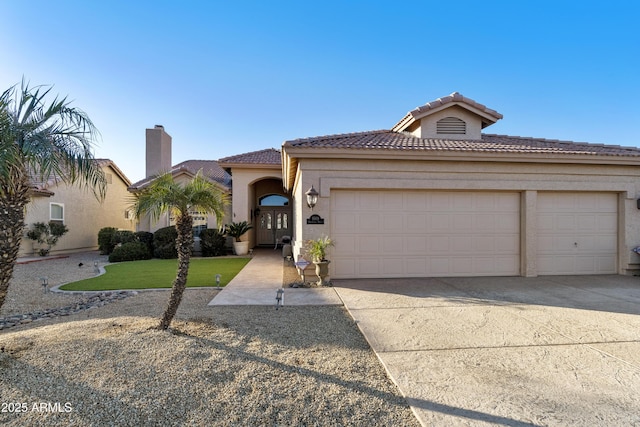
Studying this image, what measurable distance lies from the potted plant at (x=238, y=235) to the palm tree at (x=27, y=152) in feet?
37.9

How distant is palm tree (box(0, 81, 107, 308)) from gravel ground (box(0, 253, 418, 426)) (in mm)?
1255

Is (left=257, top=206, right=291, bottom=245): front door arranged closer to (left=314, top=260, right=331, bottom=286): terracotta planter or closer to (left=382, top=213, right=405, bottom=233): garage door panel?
(left=382, top=213, right=405, bottom=233): garage door panel

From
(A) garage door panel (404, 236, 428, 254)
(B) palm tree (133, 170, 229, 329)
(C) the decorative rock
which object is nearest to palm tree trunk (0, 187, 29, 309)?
(B) palm tree (133, 170, 229, 329)

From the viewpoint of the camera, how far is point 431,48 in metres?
13.1

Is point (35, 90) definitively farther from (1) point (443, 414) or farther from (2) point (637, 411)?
(2) point (637, 411)

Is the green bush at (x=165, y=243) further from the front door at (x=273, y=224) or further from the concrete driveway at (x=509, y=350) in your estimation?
the concrete driveway at (x=509, y=350)

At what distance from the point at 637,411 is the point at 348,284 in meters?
5.98

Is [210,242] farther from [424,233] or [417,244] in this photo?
[424,233]

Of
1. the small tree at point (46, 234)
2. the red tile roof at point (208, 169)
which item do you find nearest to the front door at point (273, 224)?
the red tile roof at point (208, 169)

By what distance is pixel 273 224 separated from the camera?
2084 centimetres

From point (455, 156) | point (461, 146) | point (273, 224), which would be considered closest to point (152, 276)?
point (455, 156)

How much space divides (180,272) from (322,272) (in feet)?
13.8

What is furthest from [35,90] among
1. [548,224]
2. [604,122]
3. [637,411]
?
[604,122]

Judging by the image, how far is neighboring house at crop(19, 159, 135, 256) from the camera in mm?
15562
